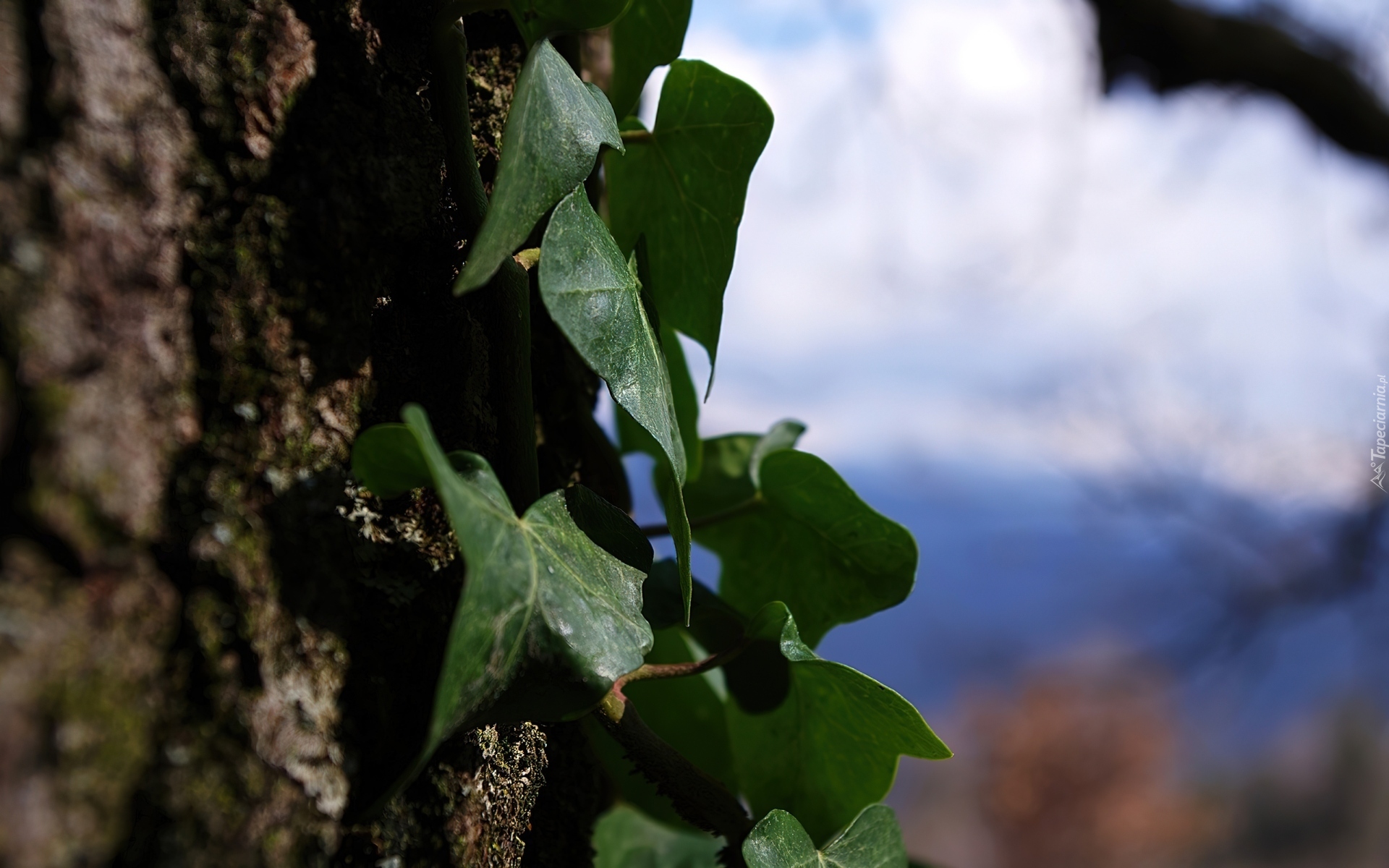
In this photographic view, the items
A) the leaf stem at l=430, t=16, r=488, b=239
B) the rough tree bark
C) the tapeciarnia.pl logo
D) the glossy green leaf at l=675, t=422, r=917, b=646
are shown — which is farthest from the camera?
the tapeciarnia.pl logo

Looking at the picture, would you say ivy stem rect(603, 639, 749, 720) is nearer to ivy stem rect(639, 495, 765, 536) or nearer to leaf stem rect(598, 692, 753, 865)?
leaf stem rect(598, 692, 753, 865)

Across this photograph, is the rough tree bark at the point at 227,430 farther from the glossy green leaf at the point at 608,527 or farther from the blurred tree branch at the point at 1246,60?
the blurred tree branch at the point at 1246,60

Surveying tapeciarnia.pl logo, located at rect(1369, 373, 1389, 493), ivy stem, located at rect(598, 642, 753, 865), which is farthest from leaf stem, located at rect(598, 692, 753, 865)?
tapeciarnia.pl logo, located at rect(1369, 373, 1389, 493)

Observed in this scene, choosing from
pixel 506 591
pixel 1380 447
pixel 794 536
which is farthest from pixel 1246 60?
pixel 506 591

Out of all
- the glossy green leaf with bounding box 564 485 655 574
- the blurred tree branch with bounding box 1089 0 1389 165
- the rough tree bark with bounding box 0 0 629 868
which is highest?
the blurred tree branch with bounding box 1089 0 1389 165

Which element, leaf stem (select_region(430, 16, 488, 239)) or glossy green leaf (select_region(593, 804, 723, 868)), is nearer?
leaf stem (select_region(430, 16, 488, 239))

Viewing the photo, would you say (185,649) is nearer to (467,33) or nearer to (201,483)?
(201,483)

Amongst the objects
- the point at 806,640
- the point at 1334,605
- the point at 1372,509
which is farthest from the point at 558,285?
the point at 1334,605
